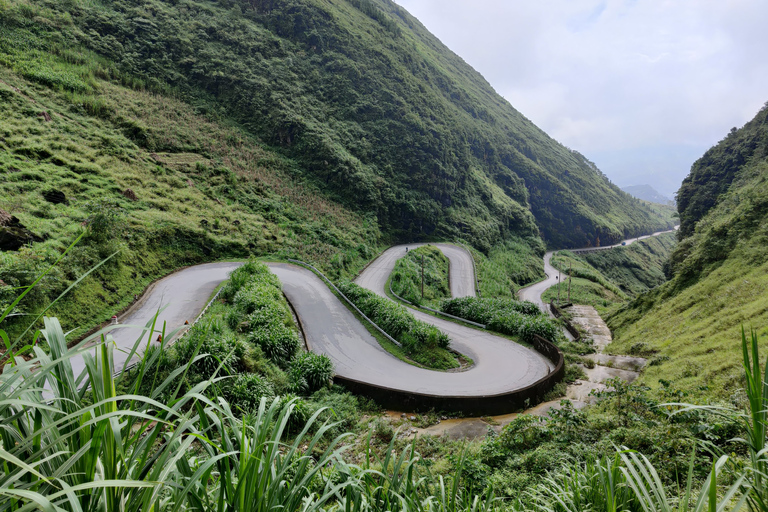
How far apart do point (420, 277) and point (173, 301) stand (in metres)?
21.1

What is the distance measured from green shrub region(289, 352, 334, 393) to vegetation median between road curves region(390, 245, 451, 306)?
14309mm

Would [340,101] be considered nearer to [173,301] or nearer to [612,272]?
[173,301]

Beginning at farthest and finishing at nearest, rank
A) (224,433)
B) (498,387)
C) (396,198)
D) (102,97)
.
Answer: (396,198), (102,97), (498,387), (224,433)

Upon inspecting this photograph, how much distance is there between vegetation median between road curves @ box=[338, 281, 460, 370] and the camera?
44.7 feet

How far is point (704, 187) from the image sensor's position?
137 feet

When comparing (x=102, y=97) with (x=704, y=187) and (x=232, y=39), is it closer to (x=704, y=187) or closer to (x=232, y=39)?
(x=232, y=39)

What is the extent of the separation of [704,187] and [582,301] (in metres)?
21.6

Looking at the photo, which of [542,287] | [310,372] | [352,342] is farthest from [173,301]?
[542,287]

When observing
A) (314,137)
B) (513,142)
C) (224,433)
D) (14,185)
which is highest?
(513,142)

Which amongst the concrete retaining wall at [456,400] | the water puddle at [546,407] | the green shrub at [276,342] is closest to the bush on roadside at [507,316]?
the water puddle at [546,407]

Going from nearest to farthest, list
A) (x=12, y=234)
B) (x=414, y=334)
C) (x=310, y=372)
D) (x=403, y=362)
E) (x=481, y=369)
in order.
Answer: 1. (x=310, y=372)
2. (x=12, y=234)
3. (x=481, y=369)
4. (x=403, y=362)
5. (x=414, y=334)

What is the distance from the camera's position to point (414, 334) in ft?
47.9

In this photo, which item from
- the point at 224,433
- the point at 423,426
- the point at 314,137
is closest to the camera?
the point at 224,433

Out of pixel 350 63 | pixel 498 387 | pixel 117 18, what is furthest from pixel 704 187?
pixel 117 18
